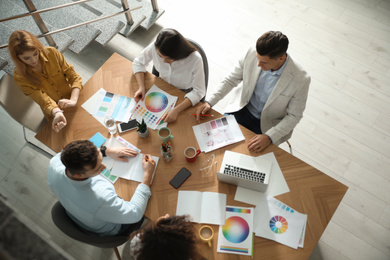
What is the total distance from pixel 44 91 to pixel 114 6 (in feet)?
5.63

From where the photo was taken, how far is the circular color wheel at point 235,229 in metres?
1.54

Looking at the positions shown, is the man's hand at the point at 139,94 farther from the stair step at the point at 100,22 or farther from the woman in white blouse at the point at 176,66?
the stair step at the point at 100,22

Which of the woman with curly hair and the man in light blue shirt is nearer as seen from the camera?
the woman with curly hair

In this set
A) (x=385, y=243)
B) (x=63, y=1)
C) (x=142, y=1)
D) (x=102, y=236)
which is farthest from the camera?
(x=142, y=1)

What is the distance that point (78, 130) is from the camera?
192 centimetres

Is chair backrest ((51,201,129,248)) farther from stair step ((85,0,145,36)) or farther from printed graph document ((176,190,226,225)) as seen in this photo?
stair step ((85,0,145,36))

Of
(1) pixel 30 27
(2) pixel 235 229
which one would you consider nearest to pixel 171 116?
(2) pixel 235 229

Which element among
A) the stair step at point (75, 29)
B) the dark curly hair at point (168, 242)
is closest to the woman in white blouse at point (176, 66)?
the dark curly hair at point (168, 242)

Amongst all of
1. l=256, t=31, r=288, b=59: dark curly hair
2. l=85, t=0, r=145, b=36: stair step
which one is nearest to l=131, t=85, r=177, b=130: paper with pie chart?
l=256, t=31, r=288, b=59: dark curly hair

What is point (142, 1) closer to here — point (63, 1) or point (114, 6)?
point (114, 6)

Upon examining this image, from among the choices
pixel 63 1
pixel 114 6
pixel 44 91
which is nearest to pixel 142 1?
pixel 114 6

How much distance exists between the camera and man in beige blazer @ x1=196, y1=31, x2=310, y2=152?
Result: 68.9 inches

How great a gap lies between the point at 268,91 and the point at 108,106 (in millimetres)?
1161

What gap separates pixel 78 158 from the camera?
4.68ft
